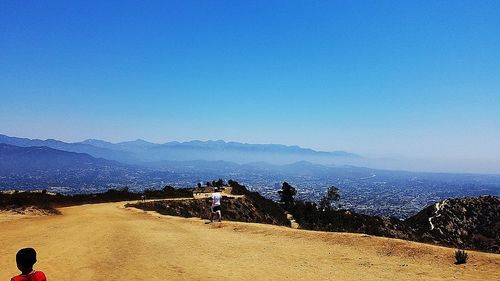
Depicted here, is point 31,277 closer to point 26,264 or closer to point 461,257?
point 26,264

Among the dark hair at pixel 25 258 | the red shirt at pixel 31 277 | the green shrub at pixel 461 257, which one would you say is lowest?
the green shrub at pixel 461 257

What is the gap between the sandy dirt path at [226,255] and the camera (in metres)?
12.7

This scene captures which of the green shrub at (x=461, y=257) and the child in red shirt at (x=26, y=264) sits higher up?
the child in red shirt at (x=26, y=264)

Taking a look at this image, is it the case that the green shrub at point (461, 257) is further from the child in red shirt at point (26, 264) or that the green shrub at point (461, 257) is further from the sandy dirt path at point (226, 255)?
the child in red shirt at point (26, 264)

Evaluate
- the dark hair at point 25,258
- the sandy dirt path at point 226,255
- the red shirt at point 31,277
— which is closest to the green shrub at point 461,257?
the sandy dirt path at point 226,255

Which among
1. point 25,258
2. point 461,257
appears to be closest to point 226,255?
point 461,257

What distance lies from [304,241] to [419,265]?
18.7 feet

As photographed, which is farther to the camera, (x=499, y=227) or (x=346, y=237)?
(x=499, y=227)

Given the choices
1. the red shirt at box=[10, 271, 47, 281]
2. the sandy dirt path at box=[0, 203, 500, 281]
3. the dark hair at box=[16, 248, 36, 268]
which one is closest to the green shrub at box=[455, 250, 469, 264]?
the sandy dirt path at box=[0, 203, 500, 281]

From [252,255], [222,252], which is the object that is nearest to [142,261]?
[222,252]

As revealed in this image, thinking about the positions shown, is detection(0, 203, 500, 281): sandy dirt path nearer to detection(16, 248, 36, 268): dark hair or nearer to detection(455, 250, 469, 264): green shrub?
detection(455, 250, 469, 264): green shrub

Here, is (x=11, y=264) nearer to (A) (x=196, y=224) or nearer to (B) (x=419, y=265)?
(A) (x=196, y=224)

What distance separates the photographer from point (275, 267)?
13.7 meters

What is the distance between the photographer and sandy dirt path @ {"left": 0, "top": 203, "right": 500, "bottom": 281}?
12.7m
